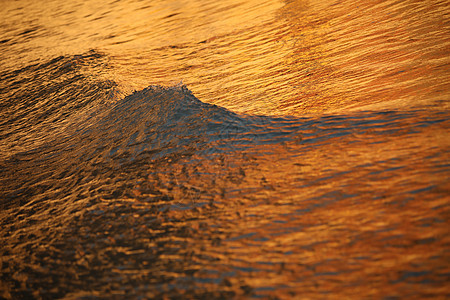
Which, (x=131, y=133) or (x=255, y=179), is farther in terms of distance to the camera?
(x=131, y=133)

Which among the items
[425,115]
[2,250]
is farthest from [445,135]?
[2,250]

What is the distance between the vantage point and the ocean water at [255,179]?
541 millimetres

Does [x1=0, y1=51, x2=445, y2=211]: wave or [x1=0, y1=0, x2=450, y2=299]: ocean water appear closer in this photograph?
[x1=0, y1=0, x2=450, y2=299]: ocean water

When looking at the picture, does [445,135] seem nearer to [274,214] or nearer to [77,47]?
[274,214]

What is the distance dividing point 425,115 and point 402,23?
0.89 meters

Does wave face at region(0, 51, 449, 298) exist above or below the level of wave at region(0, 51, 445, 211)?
below

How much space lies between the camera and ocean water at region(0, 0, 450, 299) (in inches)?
21.3

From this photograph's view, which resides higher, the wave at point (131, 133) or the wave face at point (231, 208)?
the wave at point (131, 133)

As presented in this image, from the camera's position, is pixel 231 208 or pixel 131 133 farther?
pixel 131 133

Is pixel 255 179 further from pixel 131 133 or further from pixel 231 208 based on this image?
pixel 131 133

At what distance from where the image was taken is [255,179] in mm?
742

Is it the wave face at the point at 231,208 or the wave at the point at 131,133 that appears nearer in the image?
the wave face at the point at 231,208

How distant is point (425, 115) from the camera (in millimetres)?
811

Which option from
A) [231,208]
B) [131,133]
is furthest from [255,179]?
[131,133]
